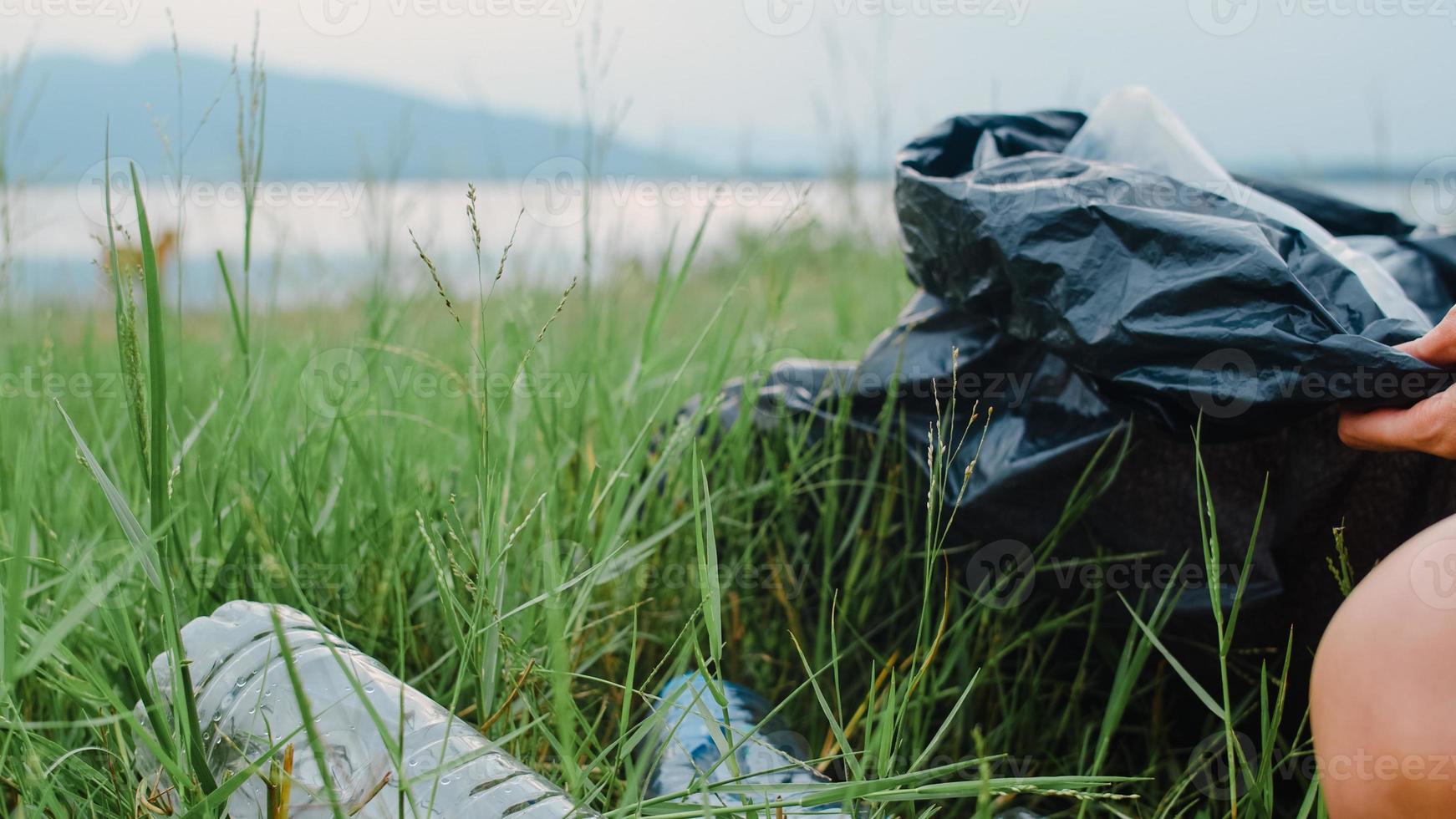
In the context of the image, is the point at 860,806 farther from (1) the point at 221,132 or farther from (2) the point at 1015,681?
(1) the point at 221,132

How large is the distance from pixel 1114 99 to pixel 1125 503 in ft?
2.28

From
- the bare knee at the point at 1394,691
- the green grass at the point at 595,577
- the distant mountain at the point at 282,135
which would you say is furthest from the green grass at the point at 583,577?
the distant mountain at the point at 282,135

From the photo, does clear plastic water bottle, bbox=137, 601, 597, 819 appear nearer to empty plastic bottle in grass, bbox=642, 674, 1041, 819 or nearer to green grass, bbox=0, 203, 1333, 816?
green grass, bbox=0, 203, 1333, 816

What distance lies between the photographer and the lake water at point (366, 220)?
148 cm

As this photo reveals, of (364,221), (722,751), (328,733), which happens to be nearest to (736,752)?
(722,751)

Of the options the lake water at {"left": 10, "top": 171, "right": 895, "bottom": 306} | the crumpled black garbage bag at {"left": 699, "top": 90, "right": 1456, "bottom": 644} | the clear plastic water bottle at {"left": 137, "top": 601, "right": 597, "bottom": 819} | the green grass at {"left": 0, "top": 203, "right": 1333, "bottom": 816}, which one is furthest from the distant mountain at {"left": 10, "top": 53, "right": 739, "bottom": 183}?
the crumpled black garbage bag at {"left": 699, "top": 90, "right": 1456, "bottom": 644}

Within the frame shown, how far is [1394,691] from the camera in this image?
80cm

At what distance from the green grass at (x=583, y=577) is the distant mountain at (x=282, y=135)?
0.27 metres

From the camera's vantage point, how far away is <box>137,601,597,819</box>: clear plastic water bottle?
981 millimetres

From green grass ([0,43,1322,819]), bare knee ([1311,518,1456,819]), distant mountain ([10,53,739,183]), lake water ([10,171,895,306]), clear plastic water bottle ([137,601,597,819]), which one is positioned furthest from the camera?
lake water ([10,171,895,306])

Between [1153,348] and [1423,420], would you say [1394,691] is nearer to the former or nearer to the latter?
[1423,420]

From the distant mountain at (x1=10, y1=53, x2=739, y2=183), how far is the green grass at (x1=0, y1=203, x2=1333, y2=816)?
0.27 metres

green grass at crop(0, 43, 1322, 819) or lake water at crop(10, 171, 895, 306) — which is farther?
lake water at crop(10, 171, 895, 306)

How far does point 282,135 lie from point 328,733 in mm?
1479
